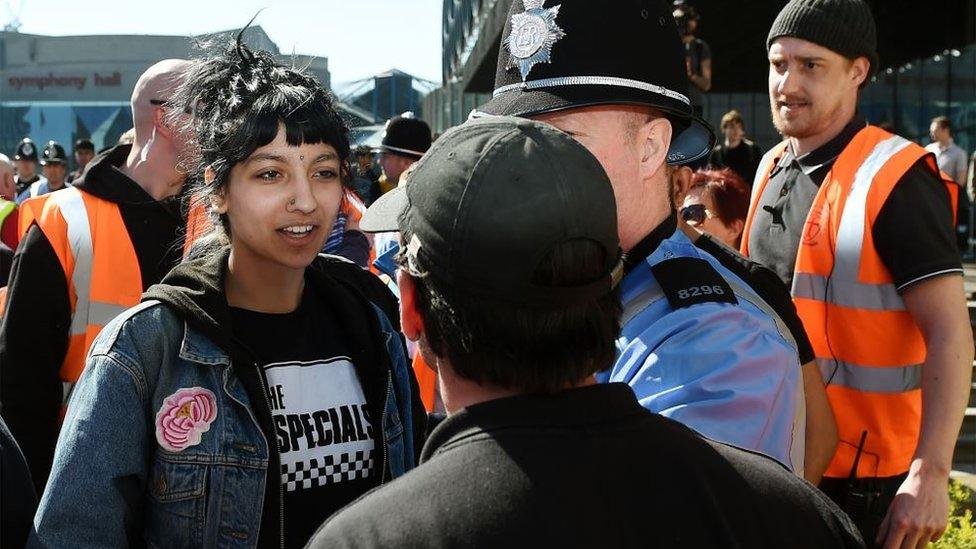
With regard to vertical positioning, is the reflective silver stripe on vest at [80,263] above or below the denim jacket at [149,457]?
above

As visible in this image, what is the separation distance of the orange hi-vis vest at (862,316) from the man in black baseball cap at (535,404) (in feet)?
6.57

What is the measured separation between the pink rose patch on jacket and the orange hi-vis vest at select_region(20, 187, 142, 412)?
135 cm

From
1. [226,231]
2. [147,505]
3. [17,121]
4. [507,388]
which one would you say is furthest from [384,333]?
[17,121]

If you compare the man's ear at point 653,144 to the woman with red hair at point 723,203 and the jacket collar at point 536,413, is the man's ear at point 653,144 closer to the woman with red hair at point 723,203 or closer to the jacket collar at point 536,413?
the jacket collar at point 536,413

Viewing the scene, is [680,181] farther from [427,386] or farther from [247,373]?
[427,386]

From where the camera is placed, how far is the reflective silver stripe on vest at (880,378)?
132 inches

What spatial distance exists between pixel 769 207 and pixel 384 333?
177 centimetres

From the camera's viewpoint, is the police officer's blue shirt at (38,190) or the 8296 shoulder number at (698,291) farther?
the police officer's blue shirt at (38,190)

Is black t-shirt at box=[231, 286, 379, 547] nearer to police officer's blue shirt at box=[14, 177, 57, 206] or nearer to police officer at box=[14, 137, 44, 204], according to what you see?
police officer's blue shirt at box=[14, 177, 57, 206]

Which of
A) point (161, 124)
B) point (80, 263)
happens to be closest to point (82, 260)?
point (80, 263)

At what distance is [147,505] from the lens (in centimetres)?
214

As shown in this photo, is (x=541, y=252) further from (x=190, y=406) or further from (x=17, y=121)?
(x=17, y=121)

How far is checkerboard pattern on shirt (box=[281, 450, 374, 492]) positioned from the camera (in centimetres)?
226

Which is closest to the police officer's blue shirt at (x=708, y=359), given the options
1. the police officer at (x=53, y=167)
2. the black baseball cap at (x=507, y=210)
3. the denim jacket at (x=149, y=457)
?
the black baseball cap at (x=507, y=210)
